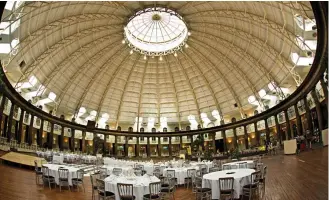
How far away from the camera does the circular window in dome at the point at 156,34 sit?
44.5 m

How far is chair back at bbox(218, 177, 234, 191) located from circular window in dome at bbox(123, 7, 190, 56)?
116 feet

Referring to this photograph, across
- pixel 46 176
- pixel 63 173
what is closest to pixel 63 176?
pixel 63 173

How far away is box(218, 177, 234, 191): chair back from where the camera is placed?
10700mm

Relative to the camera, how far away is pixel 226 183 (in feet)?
35.5

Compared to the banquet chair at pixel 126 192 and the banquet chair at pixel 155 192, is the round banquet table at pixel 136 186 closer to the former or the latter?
the banquet chair at pixel 155 192

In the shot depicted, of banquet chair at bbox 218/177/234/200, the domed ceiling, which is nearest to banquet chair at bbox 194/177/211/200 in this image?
banquet chair at bbox 218/177/234/200

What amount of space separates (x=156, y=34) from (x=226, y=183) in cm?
3980

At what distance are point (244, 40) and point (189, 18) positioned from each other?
9.27 meters

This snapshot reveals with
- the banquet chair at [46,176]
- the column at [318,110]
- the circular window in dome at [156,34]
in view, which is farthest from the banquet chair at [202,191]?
the circular window in dome at [156,34]

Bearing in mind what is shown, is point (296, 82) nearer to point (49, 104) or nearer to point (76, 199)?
point (76, 199)

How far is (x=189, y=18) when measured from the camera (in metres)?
41.2

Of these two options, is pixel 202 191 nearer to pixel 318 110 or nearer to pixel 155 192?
pixel 155 192

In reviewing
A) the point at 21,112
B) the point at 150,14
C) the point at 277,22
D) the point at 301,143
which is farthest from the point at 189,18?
the point at 21,112

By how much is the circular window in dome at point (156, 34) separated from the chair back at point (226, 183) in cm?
3539
